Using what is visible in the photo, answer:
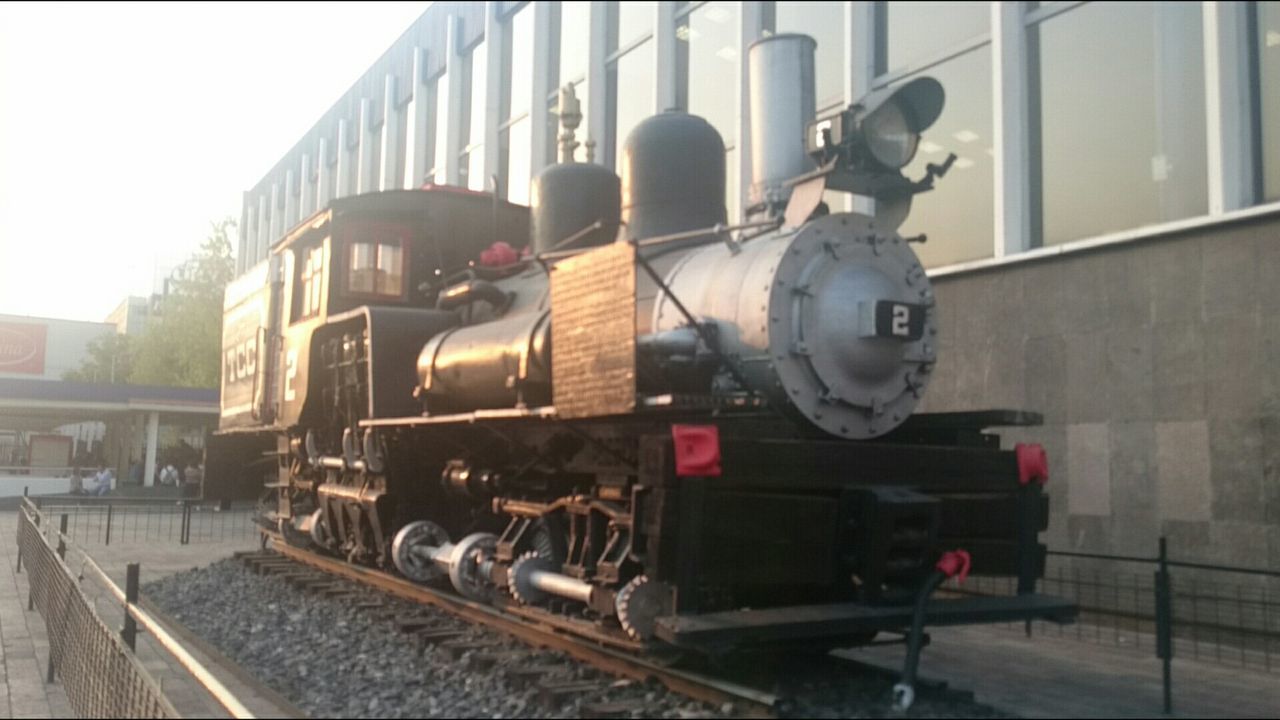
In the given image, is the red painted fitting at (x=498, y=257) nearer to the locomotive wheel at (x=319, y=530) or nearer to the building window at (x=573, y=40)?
the locomotive wheel at (x=319, y=530)

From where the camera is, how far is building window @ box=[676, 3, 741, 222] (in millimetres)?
13930

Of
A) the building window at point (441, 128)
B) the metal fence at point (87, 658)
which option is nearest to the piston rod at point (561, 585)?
the metal fence at point (87, 658)

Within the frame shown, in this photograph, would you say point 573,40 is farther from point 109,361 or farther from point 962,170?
point 109,361

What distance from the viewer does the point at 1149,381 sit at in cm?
856

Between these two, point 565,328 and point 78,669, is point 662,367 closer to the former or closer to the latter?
point 565,328

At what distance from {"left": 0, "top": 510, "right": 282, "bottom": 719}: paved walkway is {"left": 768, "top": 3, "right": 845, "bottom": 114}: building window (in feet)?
28.7

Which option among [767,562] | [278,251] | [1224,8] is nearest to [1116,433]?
[1224,8]

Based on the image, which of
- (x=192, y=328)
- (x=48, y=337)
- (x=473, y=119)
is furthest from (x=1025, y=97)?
(x=192, y=328)

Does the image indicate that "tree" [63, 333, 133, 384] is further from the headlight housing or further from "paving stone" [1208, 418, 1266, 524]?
"paving stone" [1208, 418, 1266, 524]

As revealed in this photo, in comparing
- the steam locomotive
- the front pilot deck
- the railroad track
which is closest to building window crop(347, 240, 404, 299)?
the steam locomotive

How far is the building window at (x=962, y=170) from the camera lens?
10469mm

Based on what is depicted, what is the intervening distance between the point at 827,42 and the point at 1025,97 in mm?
3239

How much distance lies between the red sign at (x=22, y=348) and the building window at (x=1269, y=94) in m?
15.4

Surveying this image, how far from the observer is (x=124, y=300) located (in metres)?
63.1
